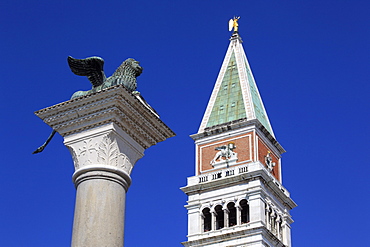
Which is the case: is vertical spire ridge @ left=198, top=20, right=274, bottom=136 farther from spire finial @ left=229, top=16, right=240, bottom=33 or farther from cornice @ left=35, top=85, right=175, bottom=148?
cornice @ left=35, top=85, right=175, bottom=148

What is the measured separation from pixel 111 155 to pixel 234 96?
4385 centimetres

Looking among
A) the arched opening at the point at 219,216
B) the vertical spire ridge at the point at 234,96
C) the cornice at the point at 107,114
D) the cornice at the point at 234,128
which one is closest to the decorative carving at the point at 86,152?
the cornice at the point at 107,114

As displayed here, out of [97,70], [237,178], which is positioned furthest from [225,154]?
[97,70]

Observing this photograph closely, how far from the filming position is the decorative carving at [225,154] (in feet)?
165

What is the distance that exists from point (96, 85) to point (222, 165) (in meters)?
39.9

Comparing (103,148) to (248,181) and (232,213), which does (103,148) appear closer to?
(248,181)

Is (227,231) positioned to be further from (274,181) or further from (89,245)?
(89,245)

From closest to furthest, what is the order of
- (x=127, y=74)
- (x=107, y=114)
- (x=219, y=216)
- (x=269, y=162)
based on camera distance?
(x=107, y=114)
(x=127, y=74)
(x=219, y=216)
(x=269, y=162)

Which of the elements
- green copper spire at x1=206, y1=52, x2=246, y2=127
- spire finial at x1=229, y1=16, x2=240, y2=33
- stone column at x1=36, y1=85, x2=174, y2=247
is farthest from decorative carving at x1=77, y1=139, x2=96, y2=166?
spire finial at x1=229, y1=16, x2=240, y2=33

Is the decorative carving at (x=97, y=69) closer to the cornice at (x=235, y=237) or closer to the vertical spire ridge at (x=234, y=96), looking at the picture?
the cornice at (x=235, y=237)

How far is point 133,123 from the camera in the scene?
1007cm

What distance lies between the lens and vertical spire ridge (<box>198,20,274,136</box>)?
5209cm

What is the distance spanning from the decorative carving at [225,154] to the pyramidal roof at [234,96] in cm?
204

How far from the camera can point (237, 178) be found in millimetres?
48844
